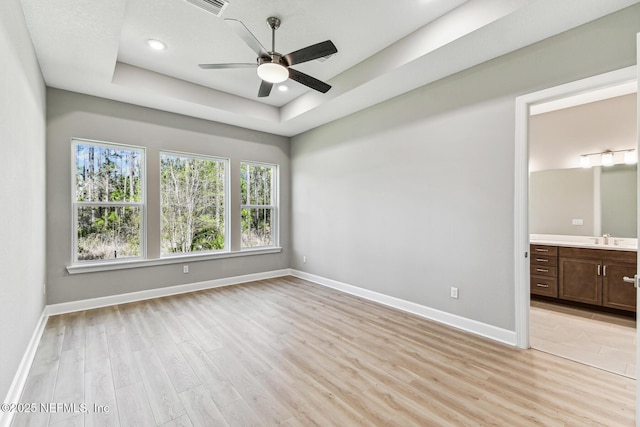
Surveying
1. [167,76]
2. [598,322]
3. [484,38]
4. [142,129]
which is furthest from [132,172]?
[598,322]

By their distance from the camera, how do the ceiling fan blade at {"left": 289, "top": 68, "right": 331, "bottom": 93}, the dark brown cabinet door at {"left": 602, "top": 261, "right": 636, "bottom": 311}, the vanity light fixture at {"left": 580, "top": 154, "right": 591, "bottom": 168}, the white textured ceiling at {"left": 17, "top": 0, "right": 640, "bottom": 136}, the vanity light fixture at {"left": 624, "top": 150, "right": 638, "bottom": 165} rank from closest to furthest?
the white textured ceiling at {"left": 17, "top": 0, "right": 640, "bottom": 136}, the ceiling fan blade at {"left": 289, "top": 68, "right": 331, "bottom": 93}, the dark brown cabinet door at {"left": 602, "top": 261, "right": 636, "bottom": 311}, the vanity light fixture at {"left": 624, "top": 150, "right": 638, "bottom": 165}, the vanity light fixture at {"left": 580, "top": 154, "right": 591, "bottom": 168}

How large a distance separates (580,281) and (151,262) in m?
5.98

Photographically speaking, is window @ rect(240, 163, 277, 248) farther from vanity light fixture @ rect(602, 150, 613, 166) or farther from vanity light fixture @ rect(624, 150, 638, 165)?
vanity light fixture @ rect(624, 150, 638, 165)

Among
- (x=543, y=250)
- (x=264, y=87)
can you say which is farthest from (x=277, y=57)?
(x=543, y=250)

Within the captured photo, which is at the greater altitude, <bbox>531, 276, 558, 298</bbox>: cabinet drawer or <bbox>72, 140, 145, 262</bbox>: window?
<bbox>72, 140, 145, 262</bbox>: window

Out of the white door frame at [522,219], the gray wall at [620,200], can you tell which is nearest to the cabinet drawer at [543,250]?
the gray wall at [620,200]

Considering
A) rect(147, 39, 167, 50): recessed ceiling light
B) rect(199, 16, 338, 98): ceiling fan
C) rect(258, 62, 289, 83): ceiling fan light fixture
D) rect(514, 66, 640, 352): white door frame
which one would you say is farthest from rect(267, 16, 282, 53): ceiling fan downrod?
rect(514, 66, 640, 352): white door frame

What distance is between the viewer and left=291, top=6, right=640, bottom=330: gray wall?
8.52 feet

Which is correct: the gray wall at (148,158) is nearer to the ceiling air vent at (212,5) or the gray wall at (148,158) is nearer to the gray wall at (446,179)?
the gray wall at (446,179)

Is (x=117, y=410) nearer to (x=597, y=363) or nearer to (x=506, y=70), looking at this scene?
(x=597, y=363)

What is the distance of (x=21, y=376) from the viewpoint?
2139 millimetres

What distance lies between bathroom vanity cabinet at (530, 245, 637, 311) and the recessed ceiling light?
5.47 metres

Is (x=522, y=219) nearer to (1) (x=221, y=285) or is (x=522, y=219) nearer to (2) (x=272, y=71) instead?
(2) (x=272, y=71)

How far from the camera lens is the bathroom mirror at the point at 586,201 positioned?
382 centimetres
